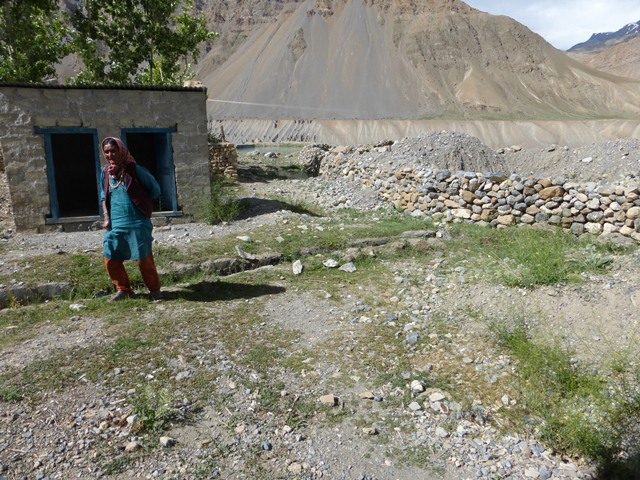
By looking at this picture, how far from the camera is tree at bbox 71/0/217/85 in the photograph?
18.1 m

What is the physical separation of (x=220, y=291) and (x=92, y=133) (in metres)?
4.42

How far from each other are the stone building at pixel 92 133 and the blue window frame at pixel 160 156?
19 mm

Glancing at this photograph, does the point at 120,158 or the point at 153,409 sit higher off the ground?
the point at 120,158

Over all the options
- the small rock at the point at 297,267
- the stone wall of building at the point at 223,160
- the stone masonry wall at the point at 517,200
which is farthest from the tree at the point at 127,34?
the small rock at the point at 297,267

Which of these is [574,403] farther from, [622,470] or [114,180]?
[114,180]

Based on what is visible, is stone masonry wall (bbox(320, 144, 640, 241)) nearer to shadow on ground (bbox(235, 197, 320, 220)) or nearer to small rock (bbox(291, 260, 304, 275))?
shadow on ground (bbox(235, 197, 320, 220))

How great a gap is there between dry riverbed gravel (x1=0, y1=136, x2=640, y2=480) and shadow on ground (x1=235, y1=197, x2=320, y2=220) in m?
3.82

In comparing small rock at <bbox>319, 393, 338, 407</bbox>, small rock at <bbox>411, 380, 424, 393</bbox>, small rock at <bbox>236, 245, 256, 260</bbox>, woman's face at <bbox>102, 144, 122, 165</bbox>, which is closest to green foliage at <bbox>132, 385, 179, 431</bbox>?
small rock at <bbox>319, 393, 338, 407</bbox>

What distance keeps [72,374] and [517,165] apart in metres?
16.6

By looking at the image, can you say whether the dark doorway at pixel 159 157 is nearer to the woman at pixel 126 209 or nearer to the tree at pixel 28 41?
the woman at pixel 126 209

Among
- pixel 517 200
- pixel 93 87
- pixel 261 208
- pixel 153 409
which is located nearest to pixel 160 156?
pixel 93 87

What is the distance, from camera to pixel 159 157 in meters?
10.1

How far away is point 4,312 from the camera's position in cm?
545

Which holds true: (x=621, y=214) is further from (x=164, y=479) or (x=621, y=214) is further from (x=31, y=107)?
(x=31, y=107)
